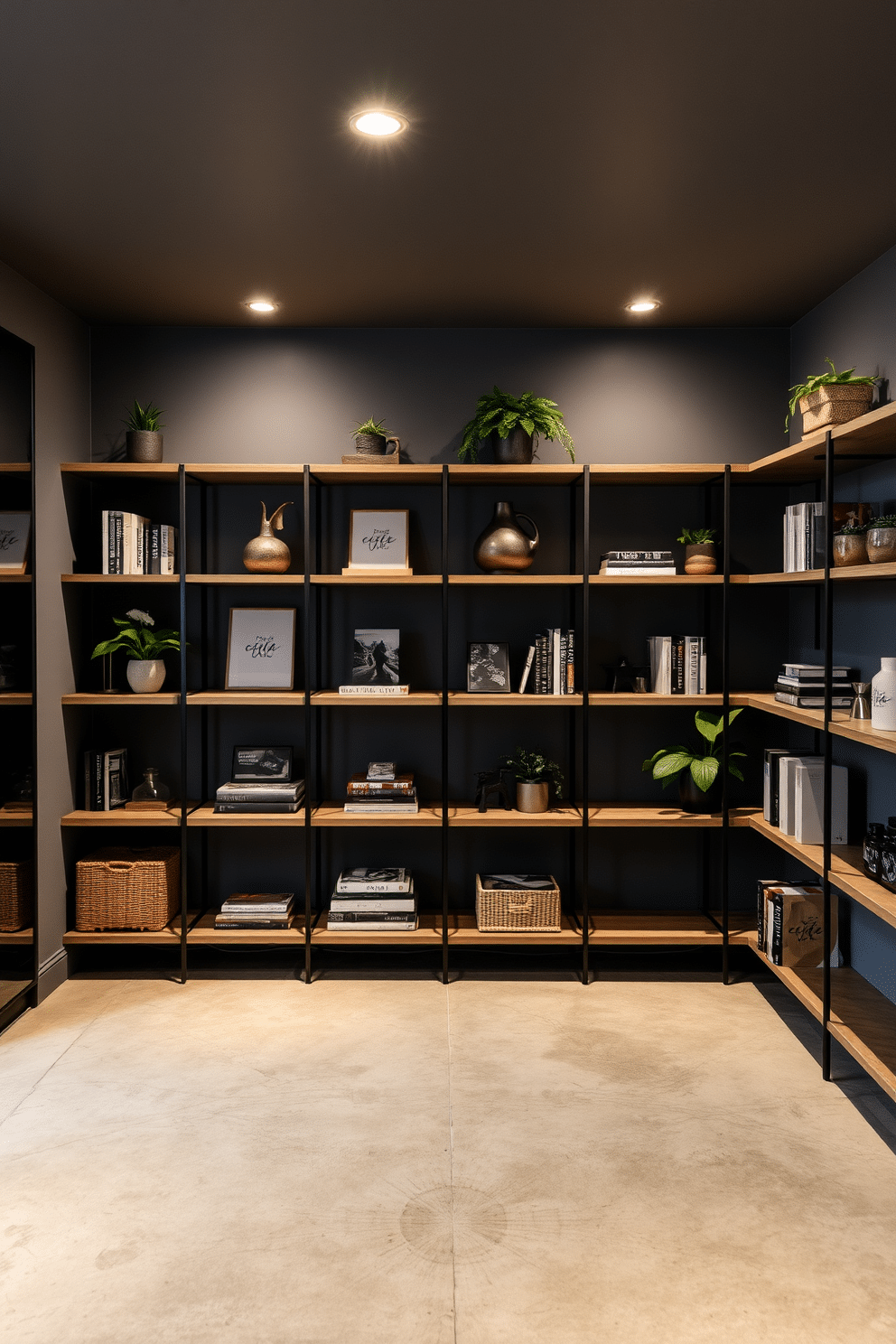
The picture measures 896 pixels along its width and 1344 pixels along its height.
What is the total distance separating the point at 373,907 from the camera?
395 cm

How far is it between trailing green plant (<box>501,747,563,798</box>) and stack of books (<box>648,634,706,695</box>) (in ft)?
1.83

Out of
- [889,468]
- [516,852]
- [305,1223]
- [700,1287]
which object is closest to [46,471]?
[516,852]

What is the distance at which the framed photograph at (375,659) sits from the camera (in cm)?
410

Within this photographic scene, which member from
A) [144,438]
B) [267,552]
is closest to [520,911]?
[267,552]

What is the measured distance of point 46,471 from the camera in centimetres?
373

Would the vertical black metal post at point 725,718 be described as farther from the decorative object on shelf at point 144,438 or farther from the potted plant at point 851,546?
the decorative object on shelf at point 144,438

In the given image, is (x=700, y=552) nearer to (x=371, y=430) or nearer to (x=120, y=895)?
(x=371, y=430)

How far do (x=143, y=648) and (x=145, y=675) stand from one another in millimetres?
117

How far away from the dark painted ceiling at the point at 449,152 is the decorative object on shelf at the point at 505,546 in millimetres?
884

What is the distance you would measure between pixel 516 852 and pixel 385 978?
2.68ft

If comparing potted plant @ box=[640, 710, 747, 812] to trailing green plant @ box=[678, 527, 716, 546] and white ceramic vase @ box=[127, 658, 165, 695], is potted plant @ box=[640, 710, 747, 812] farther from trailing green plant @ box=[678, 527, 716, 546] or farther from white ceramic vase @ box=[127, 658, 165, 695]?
white ceramic vase @ box=[127, 658, 165, 695]

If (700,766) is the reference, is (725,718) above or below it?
above

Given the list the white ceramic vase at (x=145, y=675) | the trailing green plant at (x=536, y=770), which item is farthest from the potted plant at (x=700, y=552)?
the white ceramic vase at (x=145, y=675)

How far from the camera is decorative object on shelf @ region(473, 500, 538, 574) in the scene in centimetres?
390
